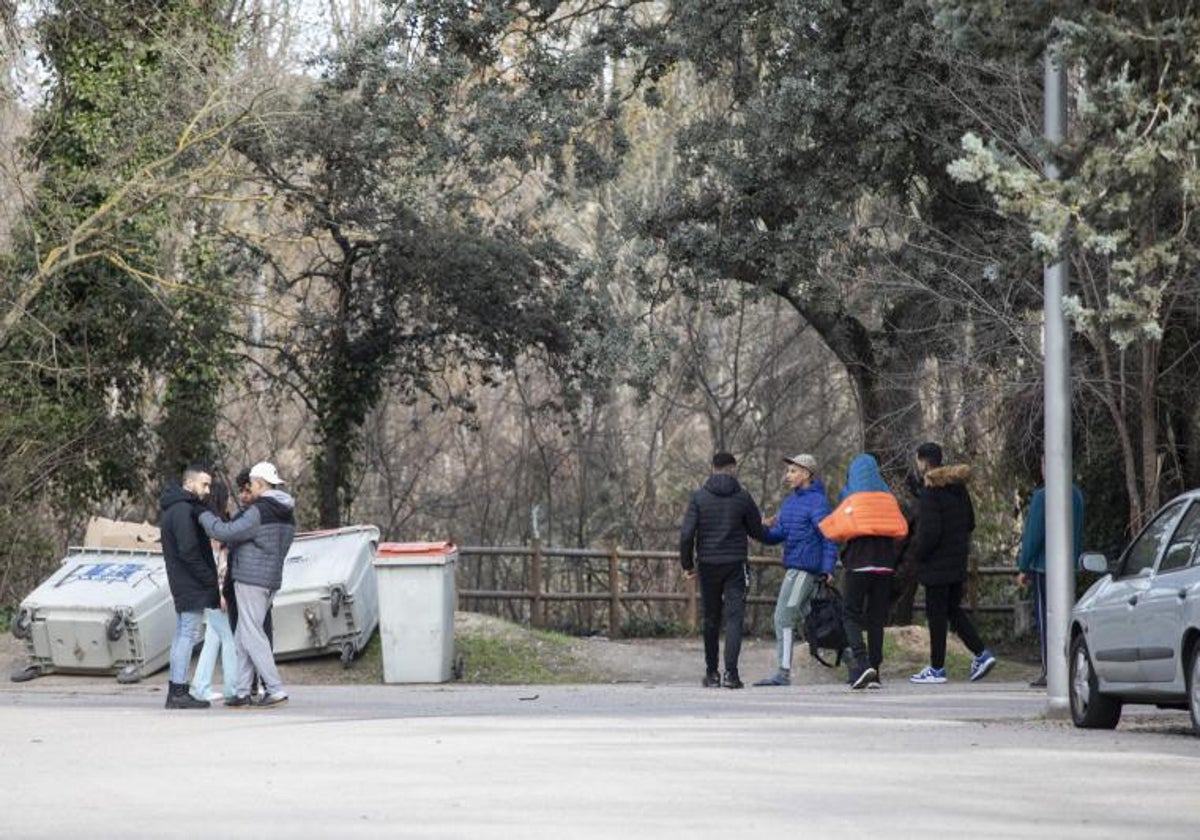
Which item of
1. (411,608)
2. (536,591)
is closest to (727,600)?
(411,608)

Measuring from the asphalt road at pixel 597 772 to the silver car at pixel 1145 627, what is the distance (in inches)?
11.8

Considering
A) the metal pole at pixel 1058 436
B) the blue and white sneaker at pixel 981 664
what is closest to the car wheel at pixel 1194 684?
the metal pole at pixel 1058 436

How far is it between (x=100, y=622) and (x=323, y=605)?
208 centimetres

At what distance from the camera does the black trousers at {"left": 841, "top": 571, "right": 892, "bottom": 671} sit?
19.2 meters

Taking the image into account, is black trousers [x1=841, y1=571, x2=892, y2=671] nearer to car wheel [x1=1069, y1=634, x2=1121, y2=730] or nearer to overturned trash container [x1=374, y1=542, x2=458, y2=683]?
overturned trash container [x1=374, y1=542, x2=458, y2=683]

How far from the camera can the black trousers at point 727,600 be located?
63.1 ft

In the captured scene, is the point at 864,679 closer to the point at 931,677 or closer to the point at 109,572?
the point at 931,677

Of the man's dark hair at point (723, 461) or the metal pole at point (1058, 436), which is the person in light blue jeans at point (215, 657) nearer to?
the man's dark hair at point (723, 461)

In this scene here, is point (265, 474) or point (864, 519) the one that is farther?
point (864, 519)

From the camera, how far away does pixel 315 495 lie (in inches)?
1282

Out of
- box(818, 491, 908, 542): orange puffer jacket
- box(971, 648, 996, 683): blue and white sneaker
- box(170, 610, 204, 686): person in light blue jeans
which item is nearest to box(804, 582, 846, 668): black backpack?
box(818, 491, 908, 542): orange puffer jacket

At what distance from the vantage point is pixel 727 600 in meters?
19.3

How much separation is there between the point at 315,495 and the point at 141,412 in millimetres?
3547

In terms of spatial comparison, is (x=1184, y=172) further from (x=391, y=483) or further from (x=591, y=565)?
(x=391, y=483)
